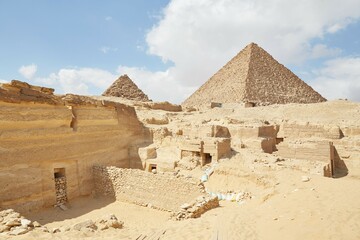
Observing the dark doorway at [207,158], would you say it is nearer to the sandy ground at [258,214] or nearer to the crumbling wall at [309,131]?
the sandy ground at [258,214]

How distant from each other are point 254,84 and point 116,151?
26.0 metres

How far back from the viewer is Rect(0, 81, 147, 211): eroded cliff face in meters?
7.84

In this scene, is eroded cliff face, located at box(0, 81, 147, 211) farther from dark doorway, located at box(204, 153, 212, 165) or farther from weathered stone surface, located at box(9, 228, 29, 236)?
dark doorway, located at box(204, 153, 212, 165)

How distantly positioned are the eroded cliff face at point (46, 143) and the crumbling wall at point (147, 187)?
68cm

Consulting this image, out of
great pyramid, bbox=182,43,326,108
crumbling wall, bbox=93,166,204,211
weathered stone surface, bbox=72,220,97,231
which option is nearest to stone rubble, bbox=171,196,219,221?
crumbling wall, bbox=93,166,204,211

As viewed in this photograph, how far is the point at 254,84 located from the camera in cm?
3488

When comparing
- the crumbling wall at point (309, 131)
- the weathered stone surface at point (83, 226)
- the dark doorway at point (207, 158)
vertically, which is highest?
the crumbling wall at point (309, 131)

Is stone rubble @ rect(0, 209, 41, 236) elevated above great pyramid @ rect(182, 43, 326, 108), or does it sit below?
below

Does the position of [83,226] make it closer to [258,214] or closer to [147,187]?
[147,187]

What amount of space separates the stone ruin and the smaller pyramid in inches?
401

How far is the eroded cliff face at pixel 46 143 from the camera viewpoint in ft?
25.7

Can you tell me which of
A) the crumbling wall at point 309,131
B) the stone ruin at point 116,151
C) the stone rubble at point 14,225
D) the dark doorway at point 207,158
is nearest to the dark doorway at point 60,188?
the stone ruin at point 116,151

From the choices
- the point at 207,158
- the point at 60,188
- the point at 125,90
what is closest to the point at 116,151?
the point at 60,188

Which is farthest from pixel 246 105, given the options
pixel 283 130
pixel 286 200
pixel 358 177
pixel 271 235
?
pixel 271 235
